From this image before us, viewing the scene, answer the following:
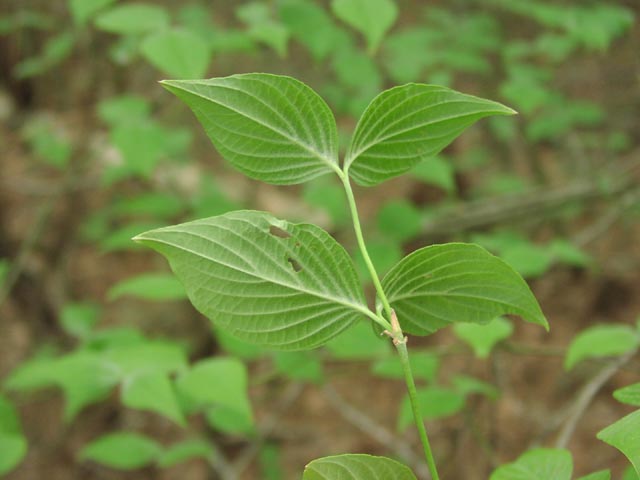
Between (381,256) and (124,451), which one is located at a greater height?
(381,256)

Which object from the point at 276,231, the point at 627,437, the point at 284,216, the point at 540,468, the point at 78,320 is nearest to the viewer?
the point at 627,437

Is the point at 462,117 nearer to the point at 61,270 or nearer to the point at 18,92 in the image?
the point at 61,270

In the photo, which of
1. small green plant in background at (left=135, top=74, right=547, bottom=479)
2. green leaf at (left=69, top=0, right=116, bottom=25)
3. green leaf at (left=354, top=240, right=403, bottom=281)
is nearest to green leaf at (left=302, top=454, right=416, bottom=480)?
small green plant in background at (left=135, top=74, right=547, bottom=479)

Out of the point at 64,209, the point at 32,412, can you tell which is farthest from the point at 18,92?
the point at 32,412

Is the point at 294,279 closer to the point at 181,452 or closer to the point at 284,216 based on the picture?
the point at 181,452

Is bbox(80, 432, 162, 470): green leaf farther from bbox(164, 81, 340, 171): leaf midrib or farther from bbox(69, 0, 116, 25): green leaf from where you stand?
bbox(164, 81, 340, 171): leaf midrib

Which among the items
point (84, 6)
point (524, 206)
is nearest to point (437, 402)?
point (524, 206)
